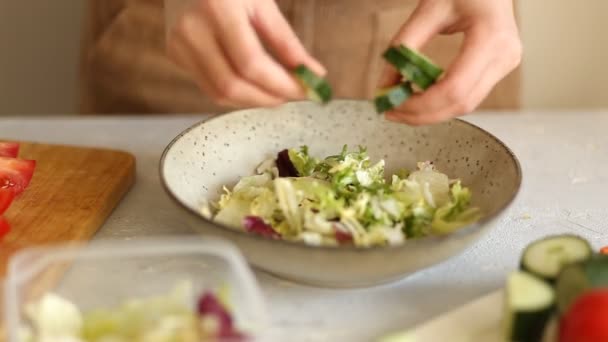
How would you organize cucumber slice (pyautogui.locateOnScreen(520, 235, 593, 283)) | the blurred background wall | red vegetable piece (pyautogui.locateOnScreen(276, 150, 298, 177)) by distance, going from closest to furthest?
cucumber slice (pyautogui.locateOnScreen(520, 235, 593, 283)), red vegetable piece (pyautogui.locateOnScreen(276, 150, 298, 177)), the blurred background wall

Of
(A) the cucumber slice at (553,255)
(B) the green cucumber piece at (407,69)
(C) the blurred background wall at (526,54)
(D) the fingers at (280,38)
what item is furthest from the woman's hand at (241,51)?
(C) the blurred background wall at (526,54)

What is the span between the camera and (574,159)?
134 cm

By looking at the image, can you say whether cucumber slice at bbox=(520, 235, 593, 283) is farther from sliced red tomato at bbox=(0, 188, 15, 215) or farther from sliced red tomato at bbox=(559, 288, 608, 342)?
sliced red tomato at bbox=(0, 188, 15, 215)

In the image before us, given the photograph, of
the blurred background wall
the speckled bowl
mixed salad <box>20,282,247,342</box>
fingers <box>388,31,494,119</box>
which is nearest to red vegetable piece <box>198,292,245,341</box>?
mixed salad <box>20,282,247,342</box>

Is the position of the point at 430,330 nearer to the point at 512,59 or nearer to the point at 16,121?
the point at 512,59

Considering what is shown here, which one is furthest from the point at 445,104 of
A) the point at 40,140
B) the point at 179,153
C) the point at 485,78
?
the point at 40,140

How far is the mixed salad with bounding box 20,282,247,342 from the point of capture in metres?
0.71

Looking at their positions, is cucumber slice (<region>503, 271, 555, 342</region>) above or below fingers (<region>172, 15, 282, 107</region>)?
below

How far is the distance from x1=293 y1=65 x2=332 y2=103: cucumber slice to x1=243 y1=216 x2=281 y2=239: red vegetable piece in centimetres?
16

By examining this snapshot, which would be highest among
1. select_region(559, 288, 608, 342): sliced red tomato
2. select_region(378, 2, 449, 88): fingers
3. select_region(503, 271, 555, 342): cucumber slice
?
select_region(378, 2, 449, 88): fingers

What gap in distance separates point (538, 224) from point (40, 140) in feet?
2.83

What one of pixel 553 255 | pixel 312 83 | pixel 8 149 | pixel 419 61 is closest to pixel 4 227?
pixel 8 149

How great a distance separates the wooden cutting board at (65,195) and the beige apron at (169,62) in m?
0.36

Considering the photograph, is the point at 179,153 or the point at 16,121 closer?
the point at 179,153
